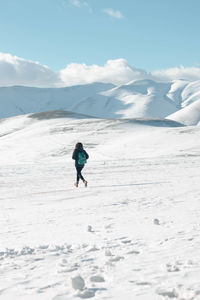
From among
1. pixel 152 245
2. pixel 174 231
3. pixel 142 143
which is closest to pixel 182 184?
pixel 174 231

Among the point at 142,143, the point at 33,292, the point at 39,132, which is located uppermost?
the point at 39,132

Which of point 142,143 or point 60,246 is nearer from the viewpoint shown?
point 60,246

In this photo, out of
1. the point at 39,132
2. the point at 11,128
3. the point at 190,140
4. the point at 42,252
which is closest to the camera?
the point at 42,252

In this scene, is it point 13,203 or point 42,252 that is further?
point 13,203

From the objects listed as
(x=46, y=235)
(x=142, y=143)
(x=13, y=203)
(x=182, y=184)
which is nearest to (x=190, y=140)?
(x=142, y=143)

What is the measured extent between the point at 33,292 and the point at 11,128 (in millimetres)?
106022

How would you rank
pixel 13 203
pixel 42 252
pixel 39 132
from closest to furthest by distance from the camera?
pixel 42 252, pixel 13 203, pixel 39 132

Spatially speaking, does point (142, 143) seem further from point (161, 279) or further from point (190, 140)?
point (161, 279)

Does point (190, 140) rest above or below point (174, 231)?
above

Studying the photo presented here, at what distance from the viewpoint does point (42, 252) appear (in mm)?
5828

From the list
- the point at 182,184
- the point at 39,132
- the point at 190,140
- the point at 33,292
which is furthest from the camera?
the point at 39,132

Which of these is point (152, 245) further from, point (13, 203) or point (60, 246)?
point (13, 203)

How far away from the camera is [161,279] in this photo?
4.38 m

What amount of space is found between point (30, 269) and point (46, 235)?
6.35 ft
